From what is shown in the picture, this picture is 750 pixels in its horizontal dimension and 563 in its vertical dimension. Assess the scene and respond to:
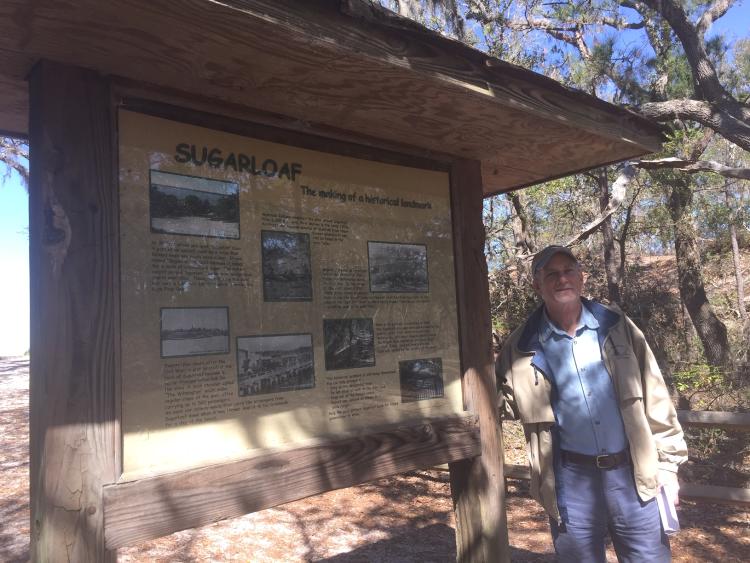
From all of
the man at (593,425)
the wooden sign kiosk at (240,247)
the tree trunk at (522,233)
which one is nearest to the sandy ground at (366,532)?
the wooden sign kiosk at (240,247)

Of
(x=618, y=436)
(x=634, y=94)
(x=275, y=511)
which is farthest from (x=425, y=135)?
(x=634, y=94)

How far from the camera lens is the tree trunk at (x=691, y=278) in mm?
11000

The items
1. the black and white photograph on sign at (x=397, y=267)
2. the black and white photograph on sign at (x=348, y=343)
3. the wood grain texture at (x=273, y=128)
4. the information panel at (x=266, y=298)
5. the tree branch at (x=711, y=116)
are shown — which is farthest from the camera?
the tree branch at (x=711, y=116)

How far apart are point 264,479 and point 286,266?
2.73 ft

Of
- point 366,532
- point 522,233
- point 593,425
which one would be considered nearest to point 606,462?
point 593,425

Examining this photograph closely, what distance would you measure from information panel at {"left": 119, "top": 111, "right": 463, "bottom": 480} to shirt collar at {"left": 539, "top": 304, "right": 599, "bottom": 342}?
446mm

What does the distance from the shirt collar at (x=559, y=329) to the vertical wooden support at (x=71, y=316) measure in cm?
193

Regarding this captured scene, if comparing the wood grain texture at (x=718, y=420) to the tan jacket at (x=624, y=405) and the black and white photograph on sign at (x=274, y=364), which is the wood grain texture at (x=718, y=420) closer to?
the tan jacket at (x=624, y=405)

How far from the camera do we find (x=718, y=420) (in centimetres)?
455

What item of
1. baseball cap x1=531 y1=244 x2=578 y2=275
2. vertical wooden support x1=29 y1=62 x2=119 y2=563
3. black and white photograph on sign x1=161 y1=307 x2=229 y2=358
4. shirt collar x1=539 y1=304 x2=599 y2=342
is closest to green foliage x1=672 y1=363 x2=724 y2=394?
shirt collar x1=539 y1=304 x2=599 y2=342

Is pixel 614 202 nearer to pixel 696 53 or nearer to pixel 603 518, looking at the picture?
pixel 696 53

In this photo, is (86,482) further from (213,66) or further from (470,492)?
(470,492)

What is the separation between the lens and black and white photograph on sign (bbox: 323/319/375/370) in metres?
2.47

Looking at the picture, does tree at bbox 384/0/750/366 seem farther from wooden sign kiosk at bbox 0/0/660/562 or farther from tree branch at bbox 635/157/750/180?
wooden sign kiosk at bbox 0/0/660/562
